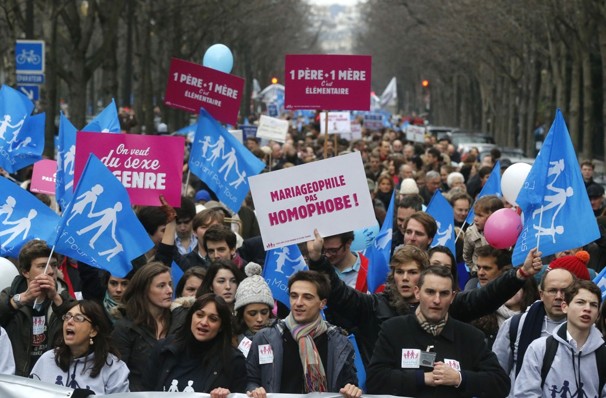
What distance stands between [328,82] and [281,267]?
5.78m

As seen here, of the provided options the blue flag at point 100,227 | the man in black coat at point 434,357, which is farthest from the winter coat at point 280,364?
the blue flag at point 100,227

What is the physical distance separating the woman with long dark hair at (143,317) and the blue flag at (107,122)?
13.8ft

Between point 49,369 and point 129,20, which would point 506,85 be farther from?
point 49,369

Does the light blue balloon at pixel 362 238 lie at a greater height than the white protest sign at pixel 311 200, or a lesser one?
lesser

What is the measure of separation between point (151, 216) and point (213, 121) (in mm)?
3023

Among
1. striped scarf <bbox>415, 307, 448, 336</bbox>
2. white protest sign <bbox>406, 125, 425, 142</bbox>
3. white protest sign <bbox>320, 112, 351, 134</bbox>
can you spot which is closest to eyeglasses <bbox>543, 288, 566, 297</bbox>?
striped scarf <bbox>415, 307, 448, 336</bbox>

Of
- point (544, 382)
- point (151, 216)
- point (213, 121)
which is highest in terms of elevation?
point (213, 121)

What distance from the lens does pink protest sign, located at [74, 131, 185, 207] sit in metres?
10.4

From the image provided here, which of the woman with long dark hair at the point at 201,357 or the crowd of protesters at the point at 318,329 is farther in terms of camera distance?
the woman with long dark hair at the point at 201,357

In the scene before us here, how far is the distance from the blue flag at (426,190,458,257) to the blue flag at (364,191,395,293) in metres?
0.80

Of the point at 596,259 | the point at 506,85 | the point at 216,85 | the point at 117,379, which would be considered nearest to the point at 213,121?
the point at 216,85

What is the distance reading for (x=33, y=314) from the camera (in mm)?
7754

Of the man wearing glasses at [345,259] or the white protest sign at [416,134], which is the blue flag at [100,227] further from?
the white protest sign at [416,134]

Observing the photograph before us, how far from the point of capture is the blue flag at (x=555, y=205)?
313 inches
